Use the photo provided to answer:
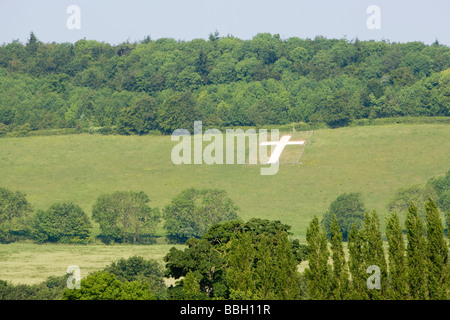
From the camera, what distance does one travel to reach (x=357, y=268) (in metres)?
54.2

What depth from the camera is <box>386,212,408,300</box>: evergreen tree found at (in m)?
52.6

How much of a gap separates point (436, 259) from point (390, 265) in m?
2.76

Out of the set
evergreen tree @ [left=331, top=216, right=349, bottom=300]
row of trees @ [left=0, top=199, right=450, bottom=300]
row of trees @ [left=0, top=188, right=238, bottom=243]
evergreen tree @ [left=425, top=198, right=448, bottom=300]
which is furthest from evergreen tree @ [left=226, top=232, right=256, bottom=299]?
row of trees @ [left=0, top=188, right=238, bottom=243]

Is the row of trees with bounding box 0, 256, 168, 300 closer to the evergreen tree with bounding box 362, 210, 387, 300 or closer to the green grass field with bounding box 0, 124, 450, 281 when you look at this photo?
the evergreen tree with bounding box 362, 210, 387, 300

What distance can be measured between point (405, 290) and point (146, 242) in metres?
66.1

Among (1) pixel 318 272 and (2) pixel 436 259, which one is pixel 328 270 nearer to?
(1) pixel 318 272

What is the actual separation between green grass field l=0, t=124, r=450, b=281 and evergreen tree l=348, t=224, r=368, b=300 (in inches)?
2490

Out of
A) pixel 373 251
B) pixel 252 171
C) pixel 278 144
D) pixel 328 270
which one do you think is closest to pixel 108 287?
pixel 328 270

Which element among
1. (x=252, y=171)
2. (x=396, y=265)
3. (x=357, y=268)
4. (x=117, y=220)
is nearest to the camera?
(x=396, y=265)

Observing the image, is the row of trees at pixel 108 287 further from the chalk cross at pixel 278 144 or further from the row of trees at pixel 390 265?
the chalk cross at pixel 278 144

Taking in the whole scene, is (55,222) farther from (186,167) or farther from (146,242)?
(186,167)

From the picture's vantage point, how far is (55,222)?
118 m

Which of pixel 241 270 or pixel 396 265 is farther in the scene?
pixel 241 270

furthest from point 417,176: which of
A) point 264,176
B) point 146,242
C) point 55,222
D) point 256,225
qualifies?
point 256,225
